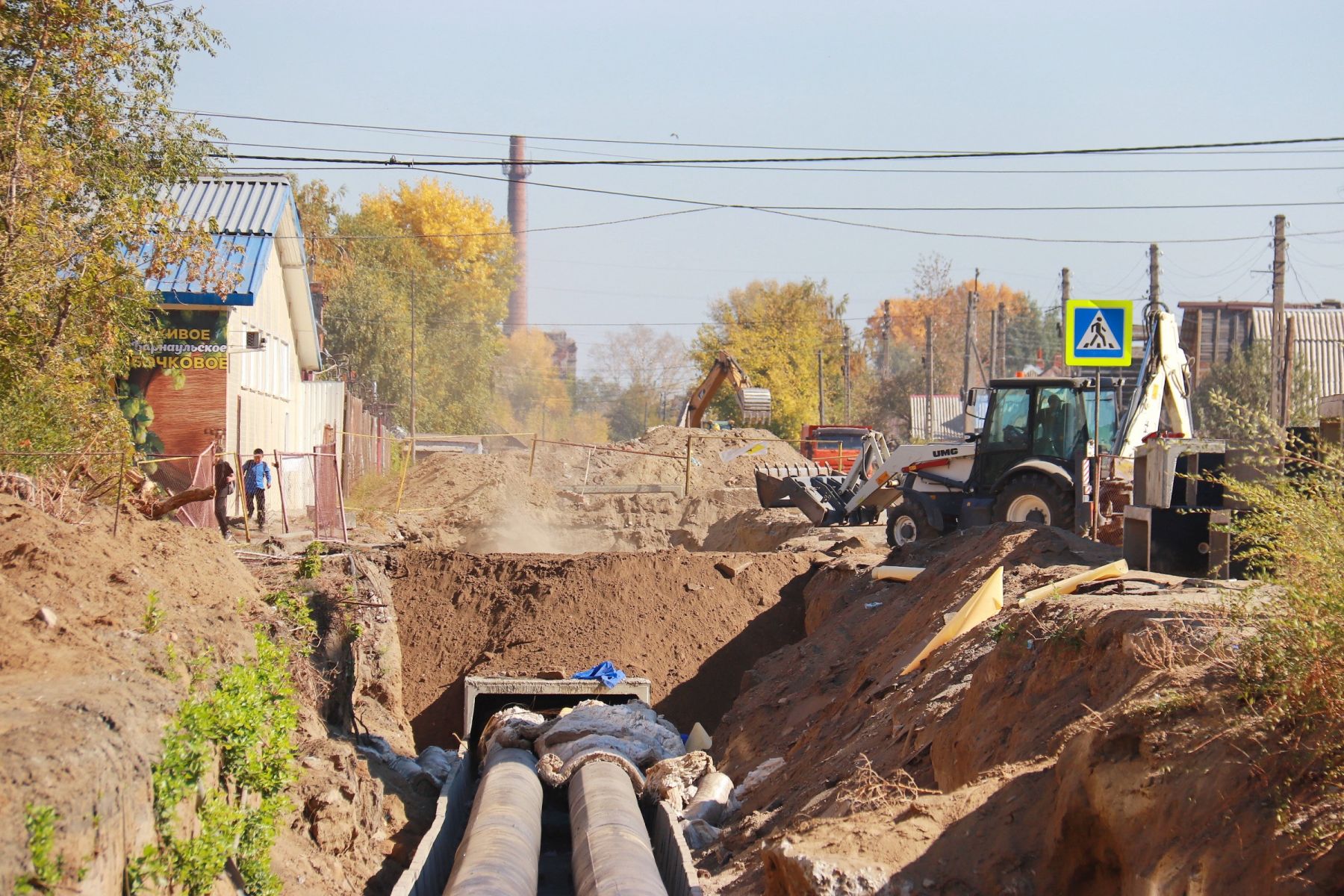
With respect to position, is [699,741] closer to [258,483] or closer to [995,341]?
[258,483]

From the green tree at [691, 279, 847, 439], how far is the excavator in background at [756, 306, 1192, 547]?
38651 mm

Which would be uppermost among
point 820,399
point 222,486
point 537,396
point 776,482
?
point 537,396

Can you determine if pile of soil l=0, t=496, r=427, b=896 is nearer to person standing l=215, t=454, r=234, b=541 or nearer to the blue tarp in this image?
the blue tarp

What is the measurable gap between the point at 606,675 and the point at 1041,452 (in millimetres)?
7182

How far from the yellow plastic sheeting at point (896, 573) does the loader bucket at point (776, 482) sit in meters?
10.5

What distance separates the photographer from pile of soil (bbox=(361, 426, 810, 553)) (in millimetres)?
26266

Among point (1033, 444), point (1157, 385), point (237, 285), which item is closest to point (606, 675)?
point (1033, 444)

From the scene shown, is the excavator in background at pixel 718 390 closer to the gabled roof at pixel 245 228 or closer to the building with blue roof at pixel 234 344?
the building with blue roof at pixel 234 344

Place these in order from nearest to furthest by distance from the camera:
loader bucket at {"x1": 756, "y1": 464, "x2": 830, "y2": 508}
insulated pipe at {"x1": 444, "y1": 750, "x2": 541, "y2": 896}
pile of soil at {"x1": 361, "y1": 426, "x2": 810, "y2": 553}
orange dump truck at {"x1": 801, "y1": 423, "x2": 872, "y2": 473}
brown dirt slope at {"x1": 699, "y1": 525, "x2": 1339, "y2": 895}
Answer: brown dirt slope at {"x1": 699, "y1": 525, "x2": 1339, "y2": 895} → insulated pipe at {"x1": 444, "y1": 750, "x2": 541, "y2": 896} → pile of soil at {"x1": 361, "y1": 426, "x2": 810, "y2": 553} → loader bucket at {"x1": 756, "y1": 464, "x2": 830, "y2": 508} → orange dump truck at {"x1": 801, "y1": 423, "x2": 872, "y2": 473}

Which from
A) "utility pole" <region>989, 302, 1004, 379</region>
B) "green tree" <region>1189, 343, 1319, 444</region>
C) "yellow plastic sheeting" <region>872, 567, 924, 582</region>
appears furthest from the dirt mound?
"utility pole" <region>989, 302, 1004, 379</region>

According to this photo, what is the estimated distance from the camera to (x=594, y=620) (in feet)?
54.1

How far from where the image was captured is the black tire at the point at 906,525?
61.9ft

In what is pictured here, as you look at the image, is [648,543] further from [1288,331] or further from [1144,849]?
[1144,849]

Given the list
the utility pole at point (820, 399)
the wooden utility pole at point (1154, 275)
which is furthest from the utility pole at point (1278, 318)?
the utility pole at point (820, 399)
